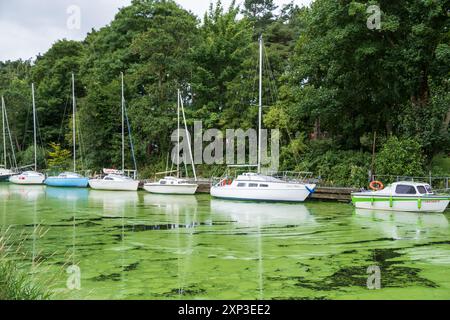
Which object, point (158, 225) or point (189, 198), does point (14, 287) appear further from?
point (189, 198)

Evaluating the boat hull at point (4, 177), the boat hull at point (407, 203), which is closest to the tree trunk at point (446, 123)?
the boat hull at point (407, 203)

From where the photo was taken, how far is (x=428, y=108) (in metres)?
24.5

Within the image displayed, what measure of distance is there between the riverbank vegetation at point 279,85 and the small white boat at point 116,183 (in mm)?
4564

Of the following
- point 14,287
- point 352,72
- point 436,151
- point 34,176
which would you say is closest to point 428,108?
point 436,151

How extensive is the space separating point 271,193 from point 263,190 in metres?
0.51

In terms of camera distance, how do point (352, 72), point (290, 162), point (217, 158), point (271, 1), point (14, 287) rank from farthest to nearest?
1. point (271, 1)
2. point (217, 158)
3. point (290, 162)
4. point (352, 72)
5. point (14, 287)

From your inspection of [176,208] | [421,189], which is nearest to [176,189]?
[176,208]

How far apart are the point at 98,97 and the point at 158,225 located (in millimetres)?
28981

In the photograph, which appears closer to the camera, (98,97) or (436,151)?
(436,151)

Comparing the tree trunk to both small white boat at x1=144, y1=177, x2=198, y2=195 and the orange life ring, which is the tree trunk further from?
small white boat at x1=144, y1=177, x2=198, y2=195

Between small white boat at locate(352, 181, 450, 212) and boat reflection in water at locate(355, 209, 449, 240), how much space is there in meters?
0.33

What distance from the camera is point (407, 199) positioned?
813 inches

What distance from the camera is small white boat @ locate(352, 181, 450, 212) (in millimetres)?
20438

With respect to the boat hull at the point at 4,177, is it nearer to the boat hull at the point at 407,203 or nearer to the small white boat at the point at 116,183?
the small white boat at the point at 116,183
